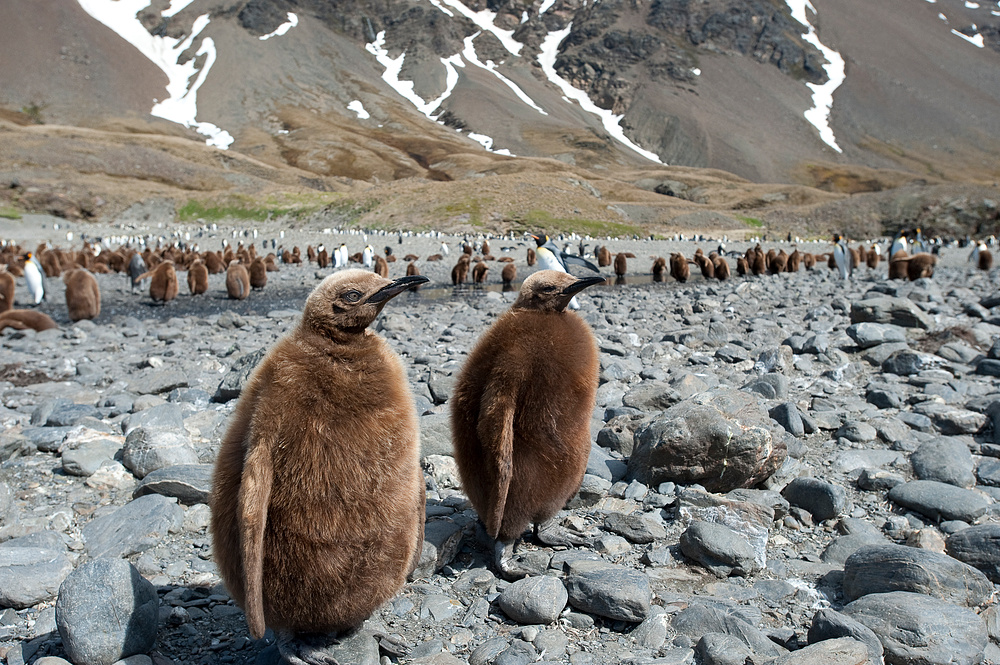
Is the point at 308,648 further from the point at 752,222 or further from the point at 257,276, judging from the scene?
the point at 752,222

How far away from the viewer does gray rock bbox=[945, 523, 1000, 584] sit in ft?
10.9

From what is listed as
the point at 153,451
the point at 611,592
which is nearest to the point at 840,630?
the point at 611,592

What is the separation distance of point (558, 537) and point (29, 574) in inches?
105

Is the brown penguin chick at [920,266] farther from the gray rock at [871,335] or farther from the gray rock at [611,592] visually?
the gray rock at [611,592]

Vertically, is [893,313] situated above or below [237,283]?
above

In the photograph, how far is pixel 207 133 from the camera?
108 metres

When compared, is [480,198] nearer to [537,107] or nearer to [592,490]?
[592,490]

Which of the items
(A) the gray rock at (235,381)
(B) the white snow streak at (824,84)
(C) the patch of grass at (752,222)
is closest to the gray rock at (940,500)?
(A) the gray rock at (235,381)

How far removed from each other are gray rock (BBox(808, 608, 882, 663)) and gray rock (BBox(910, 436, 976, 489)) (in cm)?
228

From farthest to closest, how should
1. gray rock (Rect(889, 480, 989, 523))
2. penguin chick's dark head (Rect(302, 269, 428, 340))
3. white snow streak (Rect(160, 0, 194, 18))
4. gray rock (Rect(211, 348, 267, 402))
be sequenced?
white snow streak (Rect(160, 0, 194, 18))
gray rock (Rect(211, 348, 267, 402))
gray rock (Rect(889, 480, 989, 523))
penguin chick's dark head (Rect(302, 269, 428, 340))

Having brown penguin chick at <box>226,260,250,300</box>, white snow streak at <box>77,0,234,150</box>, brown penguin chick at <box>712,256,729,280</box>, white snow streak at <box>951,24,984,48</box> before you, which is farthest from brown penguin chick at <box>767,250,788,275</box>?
white snow streak at <box>951,24,984,48</box>

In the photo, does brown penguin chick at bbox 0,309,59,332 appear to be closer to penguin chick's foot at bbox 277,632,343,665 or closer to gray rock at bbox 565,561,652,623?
penguin chick's foot at bbox 277,632,343,665

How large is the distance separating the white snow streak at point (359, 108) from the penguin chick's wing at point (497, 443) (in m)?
132

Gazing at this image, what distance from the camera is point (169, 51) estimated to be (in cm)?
14212
